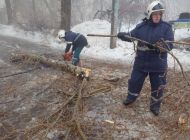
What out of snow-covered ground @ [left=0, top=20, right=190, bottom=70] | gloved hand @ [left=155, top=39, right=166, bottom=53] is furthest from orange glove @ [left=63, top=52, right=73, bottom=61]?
gloved hand @ [left=155, top=39, right=166, bottom=53]

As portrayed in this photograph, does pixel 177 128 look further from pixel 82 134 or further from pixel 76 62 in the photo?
pixel 76 62

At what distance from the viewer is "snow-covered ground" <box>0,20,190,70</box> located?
1148 centimetres

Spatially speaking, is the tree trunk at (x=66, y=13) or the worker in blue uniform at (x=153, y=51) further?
the tree trunk at (x=66, y=13)

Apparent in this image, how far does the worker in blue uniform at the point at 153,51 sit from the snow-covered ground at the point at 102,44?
13.1 ft

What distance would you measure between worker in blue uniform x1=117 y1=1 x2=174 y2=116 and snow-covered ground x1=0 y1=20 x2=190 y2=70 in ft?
13.1

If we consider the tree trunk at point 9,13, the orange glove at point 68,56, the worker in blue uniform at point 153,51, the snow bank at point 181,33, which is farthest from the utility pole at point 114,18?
the tree trunk at point 9,13

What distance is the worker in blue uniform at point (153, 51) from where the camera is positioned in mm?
6074

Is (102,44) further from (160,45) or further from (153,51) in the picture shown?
(160,45)

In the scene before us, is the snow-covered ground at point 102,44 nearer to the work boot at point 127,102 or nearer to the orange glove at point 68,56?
the orange glove at point 68,56

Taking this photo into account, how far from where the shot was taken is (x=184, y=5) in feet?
132

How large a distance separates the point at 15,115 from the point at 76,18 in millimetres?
22857

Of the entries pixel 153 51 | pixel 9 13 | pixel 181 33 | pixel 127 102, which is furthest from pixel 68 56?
pixel 9 13

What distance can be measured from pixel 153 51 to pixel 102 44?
728 centimetres

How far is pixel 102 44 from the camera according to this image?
13.4m
